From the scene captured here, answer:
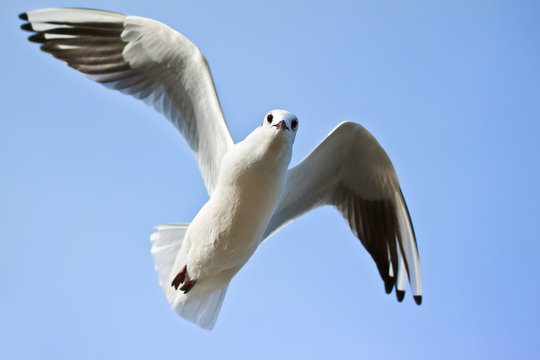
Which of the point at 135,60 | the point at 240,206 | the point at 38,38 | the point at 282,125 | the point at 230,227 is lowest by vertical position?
the point at 230,227

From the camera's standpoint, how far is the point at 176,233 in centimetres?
406

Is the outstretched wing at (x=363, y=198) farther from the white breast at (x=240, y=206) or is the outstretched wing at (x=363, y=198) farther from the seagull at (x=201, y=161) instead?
the white breast at (x=240, y=206)

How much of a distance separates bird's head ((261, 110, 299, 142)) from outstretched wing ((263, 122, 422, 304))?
2.16 ft

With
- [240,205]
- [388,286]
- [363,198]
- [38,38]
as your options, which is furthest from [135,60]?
[388,286]

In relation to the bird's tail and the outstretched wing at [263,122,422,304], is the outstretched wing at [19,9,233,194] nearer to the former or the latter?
the bird's tail

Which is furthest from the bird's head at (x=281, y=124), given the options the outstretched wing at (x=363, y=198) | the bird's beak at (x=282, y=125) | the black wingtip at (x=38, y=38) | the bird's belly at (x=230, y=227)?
the black wingtip at (x=38, y=38)

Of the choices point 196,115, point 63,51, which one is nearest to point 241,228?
point 196,115

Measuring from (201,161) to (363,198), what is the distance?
113cm

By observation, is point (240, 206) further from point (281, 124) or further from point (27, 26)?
point (27, 26)

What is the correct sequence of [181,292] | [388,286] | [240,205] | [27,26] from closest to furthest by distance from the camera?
[240,205], [181,292], [27,26], [388,286]

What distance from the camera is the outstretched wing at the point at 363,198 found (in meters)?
4.04

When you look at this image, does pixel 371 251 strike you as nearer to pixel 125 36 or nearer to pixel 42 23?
pixel 125 36

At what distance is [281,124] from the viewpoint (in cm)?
322

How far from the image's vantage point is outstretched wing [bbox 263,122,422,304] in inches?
159
